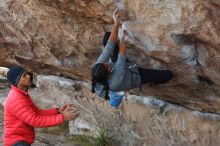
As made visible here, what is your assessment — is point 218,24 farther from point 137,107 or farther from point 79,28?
point 137,107

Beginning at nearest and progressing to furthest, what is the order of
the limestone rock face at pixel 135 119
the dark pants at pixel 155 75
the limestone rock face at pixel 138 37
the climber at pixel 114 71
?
the limestone rock face at pixel 138 37, the climber at pixel 114 71, the dark pants at pixel 155 75, the limestone rock face at pixel 135 119

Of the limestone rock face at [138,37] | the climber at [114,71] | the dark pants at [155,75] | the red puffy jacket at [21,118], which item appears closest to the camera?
the limestone rock face at [138,37]

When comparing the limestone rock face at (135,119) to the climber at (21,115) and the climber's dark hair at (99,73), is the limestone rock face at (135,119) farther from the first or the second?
the climber at (21,115)

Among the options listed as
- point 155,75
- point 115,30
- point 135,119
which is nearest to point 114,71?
point 115,30

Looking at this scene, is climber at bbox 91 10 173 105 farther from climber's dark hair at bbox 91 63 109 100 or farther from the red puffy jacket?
the red puffy jacket

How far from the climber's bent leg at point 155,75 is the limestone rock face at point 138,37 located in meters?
0.11

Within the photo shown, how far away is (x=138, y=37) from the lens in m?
7.07

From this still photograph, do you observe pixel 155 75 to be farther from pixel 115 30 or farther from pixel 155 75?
pixel 115 30

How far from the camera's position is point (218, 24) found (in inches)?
238

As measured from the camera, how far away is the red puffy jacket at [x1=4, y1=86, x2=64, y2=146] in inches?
257

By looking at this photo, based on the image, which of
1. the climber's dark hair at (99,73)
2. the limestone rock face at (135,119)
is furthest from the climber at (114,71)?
the limestone rock face at (135,119)

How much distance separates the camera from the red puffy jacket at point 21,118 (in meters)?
6.52

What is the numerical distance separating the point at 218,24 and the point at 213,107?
2.23m

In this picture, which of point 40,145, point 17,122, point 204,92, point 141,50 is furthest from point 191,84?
point 40,145
